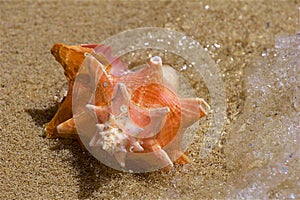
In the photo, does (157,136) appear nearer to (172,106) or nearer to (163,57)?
(172,106)

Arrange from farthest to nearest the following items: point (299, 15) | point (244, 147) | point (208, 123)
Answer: point (299, 15) → point (208, 123) → point (244, 147)

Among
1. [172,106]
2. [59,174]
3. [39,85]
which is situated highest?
Result: [172,106]

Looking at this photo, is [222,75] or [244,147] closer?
[244,147]

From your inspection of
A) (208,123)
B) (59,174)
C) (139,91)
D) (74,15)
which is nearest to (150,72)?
(139,91)
